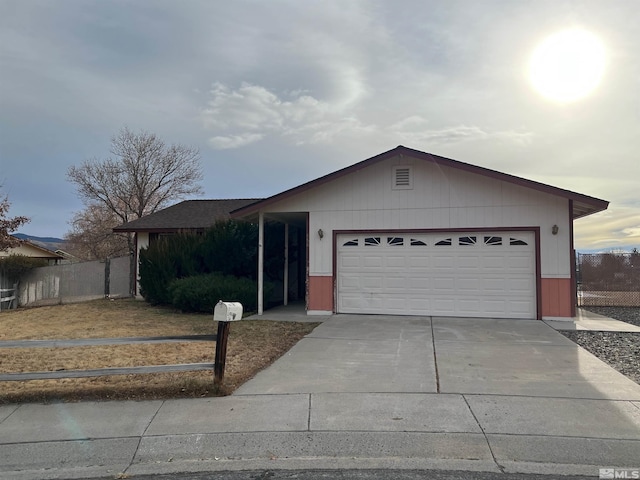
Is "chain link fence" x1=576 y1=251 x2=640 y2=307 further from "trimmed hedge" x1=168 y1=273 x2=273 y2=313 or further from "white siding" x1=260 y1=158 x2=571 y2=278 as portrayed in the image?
"trimmed hedge" x1=168 y1=273 x2=273 y2=313

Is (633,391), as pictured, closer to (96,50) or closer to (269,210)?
(269,210)

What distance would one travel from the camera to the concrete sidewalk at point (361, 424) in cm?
414

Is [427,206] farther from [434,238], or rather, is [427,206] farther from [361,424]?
[361,424]

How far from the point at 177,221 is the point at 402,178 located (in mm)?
10517

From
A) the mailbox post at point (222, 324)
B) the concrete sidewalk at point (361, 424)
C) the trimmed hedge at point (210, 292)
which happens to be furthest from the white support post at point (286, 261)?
the mailbox post at point (222, 324)

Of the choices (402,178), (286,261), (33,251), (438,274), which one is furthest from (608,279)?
(33,251)

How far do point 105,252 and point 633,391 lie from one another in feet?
127

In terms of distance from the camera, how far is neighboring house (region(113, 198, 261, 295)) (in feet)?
61.4

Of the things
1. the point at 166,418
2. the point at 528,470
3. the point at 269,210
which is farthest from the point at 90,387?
the point at 269,210

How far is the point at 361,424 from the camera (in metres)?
4.84

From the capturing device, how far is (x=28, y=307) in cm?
1839

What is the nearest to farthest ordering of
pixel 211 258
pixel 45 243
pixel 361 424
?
pixel 361 424, pixel 211 258, pixel 45 243

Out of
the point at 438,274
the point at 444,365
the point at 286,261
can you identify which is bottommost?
the point at 444,365

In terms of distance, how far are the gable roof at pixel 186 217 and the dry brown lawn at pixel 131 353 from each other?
452cm
